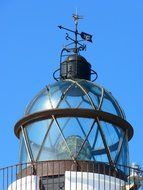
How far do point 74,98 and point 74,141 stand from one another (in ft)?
3.43

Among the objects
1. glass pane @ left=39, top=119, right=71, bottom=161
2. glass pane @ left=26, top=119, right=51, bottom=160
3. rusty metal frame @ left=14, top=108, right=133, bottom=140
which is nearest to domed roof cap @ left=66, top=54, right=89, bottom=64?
rusty metal frame @ left=14, top=108, right=133, bottom=140

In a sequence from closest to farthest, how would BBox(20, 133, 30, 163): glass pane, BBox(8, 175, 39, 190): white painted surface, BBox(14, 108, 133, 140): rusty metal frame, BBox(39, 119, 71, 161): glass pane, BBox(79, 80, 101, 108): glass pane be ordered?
BBox(8, 175, 39, 190): white painted surface, BBox(39, 119, 71, 161): glass pane, BBox(14, 108, 133, 140): rusty metal frame, BBox(20, 133, 30, 163): glass pane, BBox(79, 80, 101, 108): glass pane

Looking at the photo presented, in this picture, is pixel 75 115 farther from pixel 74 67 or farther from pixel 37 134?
pixel 74 67

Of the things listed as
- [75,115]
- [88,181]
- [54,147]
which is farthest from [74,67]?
[88,181]

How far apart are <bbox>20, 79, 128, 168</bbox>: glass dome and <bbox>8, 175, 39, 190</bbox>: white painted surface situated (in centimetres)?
65

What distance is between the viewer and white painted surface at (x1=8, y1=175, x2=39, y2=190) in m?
26.6

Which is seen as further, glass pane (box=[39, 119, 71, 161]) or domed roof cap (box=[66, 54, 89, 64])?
domed roof cap (box=[66, 54, 89, 64])

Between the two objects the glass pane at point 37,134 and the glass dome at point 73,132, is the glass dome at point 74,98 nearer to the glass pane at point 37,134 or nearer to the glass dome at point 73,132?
the glass dome at point 73,132

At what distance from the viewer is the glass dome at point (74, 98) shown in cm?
2756

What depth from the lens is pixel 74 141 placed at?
27.2m

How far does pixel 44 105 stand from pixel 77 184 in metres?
2.27

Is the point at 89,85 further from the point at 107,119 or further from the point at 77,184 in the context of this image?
the point at 77,184

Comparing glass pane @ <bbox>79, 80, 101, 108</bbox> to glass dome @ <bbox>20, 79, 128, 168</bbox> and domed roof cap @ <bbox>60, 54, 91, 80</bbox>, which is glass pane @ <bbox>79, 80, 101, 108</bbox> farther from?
domed roof cap @ <bbox>60, 54, 91, 80</bbox>

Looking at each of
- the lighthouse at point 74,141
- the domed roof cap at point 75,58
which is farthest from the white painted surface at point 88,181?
the domed roof cap at point 75,58
